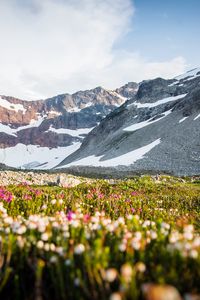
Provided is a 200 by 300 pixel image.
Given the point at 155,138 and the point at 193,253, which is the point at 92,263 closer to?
the point at 193,253

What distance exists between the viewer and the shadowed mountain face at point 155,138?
75688 mm

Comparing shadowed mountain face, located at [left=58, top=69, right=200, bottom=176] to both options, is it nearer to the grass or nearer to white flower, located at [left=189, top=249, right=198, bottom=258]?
the grass

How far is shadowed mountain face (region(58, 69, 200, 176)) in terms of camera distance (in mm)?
75688

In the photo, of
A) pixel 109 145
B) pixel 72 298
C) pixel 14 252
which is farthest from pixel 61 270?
pixel 109 145

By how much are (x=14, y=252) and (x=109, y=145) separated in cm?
12222

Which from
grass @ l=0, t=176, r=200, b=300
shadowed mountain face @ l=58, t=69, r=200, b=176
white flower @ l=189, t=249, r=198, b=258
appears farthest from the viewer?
shadowed mountain face @ l=58, t=69, r=200, b=176

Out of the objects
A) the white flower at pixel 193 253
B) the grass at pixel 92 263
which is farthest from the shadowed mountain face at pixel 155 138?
the white flower at pixel 193 253

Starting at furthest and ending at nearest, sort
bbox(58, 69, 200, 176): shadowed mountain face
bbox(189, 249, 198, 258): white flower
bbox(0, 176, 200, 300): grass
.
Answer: bbox(58, 69, 200, 176): shadowed mountain face → bbox(189, 249, 198, 258): white flower → bbox(0, 176, 200, 300): grass

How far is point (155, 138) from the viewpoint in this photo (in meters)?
99.3

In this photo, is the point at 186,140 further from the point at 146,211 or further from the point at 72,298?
the point at 72,298

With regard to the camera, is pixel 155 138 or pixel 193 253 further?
pixel 155 138

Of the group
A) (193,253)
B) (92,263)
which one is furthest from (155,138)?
(92,263)

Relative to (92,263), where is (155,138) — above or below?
above

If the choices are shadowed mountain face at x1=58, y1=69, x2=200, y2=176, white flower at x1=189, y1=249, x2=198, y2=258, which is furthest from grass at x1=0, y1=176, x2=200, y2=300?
shadowed mountain face at x1=58, y1=69, x2=200, y2=176
